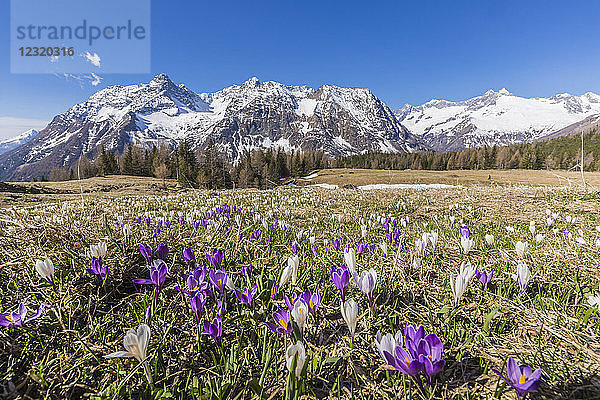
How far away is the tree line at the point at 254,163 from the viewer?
65.9m

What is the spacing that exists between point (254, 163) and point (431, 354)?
83.4m

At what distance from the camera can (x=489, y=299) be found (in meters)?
1.90

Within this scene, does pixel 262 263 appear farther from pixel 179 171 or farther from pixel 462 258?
pixel 179 171

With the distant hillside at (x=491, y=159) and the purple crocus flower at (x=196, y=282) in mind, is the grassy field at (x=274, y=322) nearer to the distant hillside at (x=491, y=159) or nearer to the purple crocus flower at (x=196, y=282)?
the purple crocus flower at (x=196, y=282)

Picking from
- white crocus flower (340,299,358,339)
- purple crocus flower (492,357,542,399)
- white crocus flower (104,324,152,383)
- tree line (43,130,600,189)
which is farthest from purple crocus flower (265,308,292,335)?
tree line (43,130,600,189)

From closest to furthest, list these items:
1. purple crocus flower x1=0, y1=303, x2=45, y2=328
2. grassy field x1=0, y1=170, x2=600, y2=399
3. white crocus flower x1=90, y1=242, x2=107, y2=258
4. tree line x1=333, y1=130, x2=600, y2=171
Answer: grassy field x1=0, y1=170, x2=600, y2=399 → purple crocus flower x1=0, y1=303, x2=45, y2=328 → white crocus flower x1=90, y1=242, x2=107, y2=258 → tree line x1=333, y1=130, x2=600, y2=171

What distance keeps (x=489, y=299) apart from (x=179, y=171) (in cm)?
7409

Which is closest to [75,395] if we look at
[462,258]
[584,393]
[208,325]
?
[208,325]

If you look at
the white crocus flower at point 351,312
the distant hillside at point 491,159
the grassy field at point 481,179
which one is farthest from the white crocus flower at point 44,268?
the distant hillside at point 491,159

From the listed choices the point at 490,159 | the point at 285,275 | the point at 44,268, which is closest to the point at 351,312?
the point at 285,275

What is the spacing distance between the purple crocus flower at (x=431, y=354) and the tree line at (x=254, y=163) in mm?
34175

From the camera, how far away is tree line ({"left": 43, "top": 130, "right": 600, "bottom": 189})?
65875mm

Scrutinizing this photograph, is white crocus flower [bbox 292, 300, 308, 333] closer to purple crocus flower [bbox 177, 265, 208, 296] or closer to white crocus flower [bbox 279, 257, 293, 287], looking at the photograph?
white crocus flower [bbox 279, 257, 293, 287]

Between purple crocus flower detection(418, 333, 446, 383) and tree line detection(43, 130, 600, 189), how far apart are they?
34.2m
